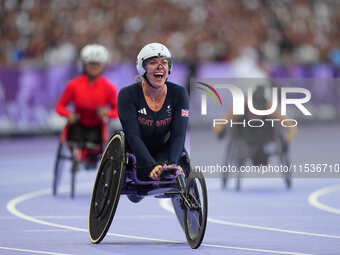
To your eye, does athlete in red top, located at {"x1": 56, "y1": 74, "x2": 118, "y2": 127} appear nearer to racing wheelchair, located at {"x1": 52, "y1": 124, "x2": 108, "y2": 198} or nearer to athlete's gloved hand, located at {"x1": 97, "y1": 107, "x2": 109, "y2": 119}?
athlete's gloved hand, located at {"x1": 97, "y1": 107, "x2": 109, "y2": 119}

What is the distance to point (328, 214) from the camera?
1098 cm

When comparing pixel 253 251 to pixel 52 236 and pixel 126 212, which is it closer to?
pixel 52 236

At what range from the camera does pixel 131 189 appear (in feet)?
28.0

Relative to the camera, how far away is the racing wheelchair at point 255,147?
44.3 feet

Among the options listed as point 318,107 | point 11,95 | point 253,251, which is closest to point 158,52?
point 253,251

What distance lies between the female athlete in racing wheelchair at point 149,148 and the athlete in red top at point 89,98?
181 inches

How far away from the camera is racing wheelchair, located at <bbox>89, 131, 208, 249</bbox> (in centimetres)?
801

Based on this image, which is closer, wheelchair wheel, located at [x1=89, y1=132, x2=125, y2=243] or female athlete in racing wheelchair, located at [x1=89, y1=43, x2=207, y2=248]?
wheelchair wheel, located at [x1=89, y1=132, x2=125, y2=243]

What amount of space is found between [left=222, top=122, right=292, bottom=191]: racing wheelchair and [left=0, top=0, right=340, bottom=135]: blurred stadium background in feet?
26.5

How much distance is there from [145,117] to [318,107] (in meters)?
19.7

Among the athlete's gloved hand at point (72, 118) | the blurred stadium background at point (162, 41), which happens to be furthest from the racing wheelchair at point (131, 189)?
the blurred stadium background at point (162, 41)

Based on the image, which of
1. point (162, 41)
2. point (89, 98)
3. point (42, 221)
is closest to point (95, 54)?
point (89, 98)

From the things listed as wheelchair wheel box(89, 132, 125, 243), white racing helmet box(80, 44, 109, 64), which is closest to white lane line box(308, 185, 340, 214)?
white racing helmet box(80, 44, 109, 64)

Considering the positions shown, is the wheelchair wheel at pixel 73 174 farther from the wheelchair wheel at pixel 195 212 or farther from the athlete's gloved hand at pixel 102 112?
the wheelchair wheel at pixel 195 212
